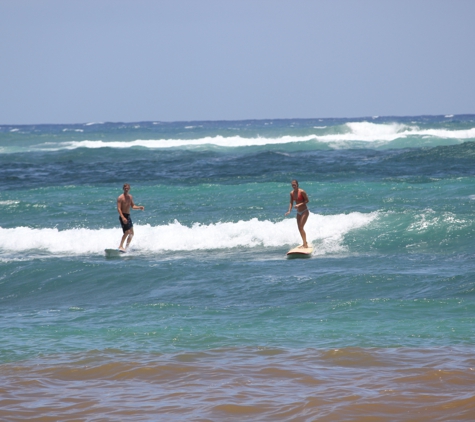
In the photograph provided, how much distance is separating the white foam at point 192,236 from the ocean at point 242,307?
0.05m

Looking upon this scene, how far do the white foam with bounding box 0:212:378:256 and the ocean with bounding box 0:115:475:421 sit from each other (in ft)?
0.17

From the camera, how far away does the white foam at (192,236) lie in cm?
1511

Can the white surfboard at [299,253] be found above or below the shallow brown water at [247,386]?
above

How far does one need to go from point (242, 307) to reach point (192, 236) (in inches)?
232

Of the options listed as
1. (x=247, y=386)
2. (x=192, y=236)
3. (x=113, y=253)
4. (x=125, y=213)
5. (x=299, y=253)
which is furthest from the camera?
(x=192, y=236)

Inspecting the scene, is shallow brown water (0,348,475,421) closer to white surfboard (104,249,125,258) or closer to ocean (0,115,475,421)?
ocean (0,115,475,421)

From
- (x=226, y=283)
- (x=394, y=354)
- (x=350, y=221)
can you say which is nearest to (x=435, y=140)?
(x=350, y=221)

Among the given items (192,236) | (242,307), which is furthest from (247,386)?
(192,236)

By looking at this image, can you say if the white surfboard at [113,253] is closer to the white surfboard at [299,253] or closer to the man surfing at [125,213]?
the man surfing at [125,213]

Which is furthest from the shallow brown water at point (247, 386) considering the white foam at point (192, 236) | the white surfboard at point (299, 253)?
the white foam at point (192, 236)

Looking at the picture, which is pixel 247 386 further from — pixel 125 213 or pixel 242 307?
pixel 125 213

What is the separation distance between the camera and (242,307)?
390 inches

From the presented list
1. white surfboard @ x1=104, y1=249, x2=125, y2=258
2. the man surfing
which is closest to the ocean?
white surfboard @ x1=104, y1=249, x2=125, y2=258

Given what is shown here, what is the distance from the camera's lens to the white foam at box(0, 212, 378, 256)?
15.1m
